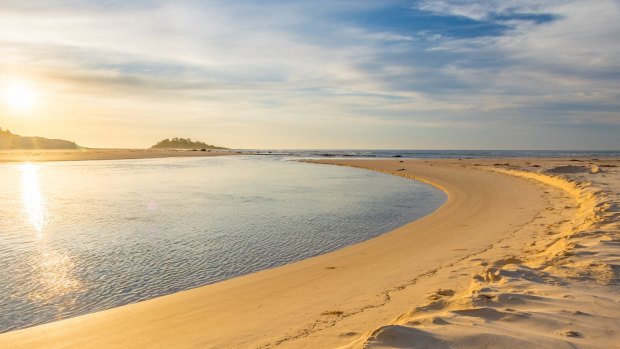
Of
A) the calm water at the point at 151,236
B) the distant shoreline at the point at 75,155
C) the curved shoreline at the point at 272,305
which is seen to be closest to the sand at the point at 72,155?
the distant shoreline at the point at 75,155

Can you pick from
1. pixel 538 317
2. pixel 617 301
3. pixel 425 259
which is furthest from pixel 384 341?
pixel 425 259

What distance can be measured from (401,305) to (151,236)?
9092 millimetres

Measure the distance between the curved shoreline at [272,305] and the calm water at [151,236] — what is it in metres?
0.71

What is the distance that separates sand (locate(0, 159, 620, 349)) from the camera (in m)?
4.84

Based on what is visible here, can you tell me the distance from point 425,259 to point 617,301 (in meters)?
4.25

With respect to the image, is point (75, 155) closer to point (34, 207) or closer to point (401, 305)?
point (34, 207)

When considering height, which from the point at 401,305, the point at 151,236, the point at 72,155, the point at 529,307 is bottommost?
the point at 151,236

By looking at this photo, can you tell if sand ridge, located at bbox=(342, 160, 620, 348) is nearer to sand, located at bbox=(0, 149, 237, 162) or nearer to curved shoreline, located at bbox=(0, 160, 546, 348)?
curved shoreline, located at bbox=(0, 160, 546, 348)

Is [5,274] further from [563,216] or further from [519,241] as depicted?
[563,216]

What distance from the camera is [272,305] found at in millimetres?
6883

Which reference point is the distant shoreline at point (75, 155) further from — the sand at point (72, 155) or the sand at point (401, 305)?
the sand at point (401, 305)

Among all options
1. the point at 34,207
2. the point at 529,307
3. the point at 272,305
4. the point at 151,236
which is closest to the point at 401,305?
the point at 529,307

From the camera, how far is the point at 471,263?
8.99 metres

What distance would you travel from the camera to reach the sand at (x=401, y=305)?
4840 mm
